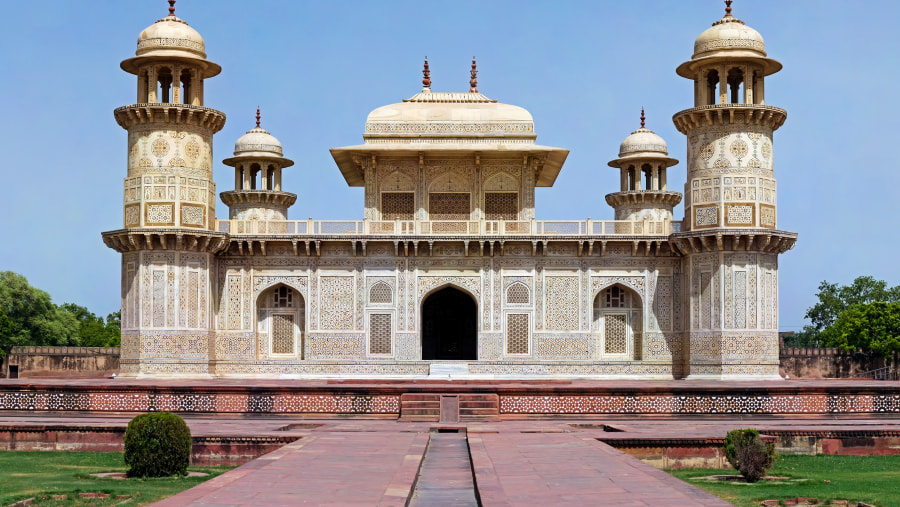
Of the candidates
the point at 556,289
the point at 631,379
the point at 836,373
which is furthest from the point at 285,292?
the point at 836,373

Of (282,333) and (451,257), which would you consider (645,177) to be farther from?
(282,333)

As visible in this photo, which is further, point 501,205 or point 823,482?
point 501,205

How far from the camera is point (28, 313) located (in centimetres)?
4438

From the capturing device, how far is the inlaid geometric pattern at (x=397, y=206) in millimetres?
25906

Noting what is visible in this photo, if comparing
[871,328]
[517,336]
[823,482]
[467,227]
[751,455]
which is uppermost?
[467,227]

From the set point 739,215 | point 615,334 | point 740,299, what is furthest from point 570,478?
point 615,334

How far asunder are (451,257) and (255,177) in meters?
11.0

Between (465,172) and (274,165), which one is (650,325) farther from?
(274,165)

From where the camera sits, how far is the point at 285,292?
82.3 ft

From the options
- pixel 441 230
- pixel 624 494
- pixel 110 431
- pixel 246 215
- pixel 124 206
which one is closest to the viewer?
pixel 624 494

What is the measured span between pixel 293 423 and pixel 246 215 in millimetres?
19658

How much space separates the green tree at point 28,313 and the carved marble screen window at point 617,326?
1070 inches

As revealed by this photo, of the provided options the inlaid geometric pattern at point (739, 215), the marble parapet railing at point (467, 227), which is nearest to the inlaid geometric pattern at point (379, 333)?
the marble parapet railing at point (467, 227)

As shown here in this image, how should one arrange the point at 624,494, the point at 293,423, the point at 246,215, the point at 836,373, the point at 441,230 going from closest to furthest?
the point at 624,494 → the point at 293,423 → the point at 441,230 → the point at 836,373 → the point at 246,215
